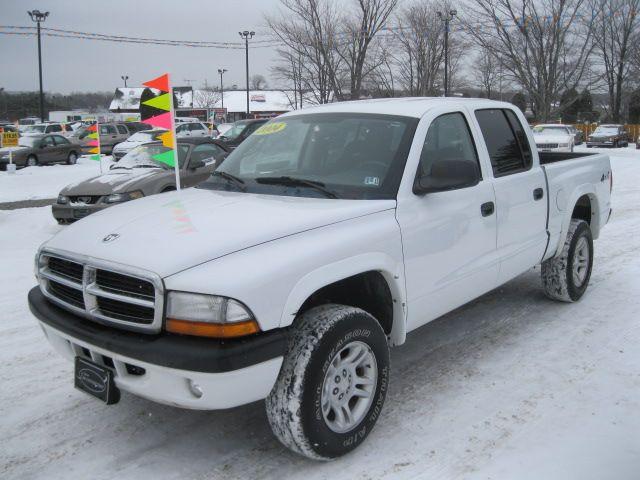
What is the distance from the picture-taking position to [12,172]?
20797mm

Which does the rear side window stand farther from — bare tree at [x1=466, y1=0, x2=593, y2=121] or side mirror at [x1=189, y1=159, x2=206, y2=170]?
bare tree at [x1=466, y1=0, x2=593, y2=121]

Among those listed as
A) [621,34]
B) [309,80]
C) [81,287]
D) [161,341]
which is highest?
[621,34]

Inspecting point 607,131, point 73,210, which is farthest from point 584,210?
point 607,131

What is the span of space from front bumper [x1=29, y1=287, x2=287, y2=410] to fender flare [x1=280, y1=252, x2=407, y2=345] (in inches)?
6.0

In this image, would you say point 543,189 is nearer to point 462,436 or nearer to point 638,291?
point 638,291

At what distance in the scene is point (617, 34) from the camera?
140ft

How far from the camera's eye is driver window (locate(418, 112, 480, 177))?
3.80m

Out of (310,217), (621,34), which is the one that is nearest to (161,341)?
(310,217)

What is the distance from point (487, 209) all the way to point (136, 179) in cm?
681

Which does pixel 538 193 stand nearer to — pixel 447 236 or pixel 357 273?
pixel 447 236

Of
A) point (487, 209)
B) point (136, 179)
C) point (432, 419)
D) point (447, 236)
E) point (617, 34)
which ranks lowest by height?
point (432, 419)

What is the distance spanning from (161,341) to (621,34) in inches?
1909

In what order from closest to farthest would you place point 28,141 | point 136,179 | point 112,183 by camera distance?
point 112,183 → point 136,179 → point 28,141

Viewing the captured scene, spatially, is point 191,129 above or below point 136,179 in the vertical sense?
above
